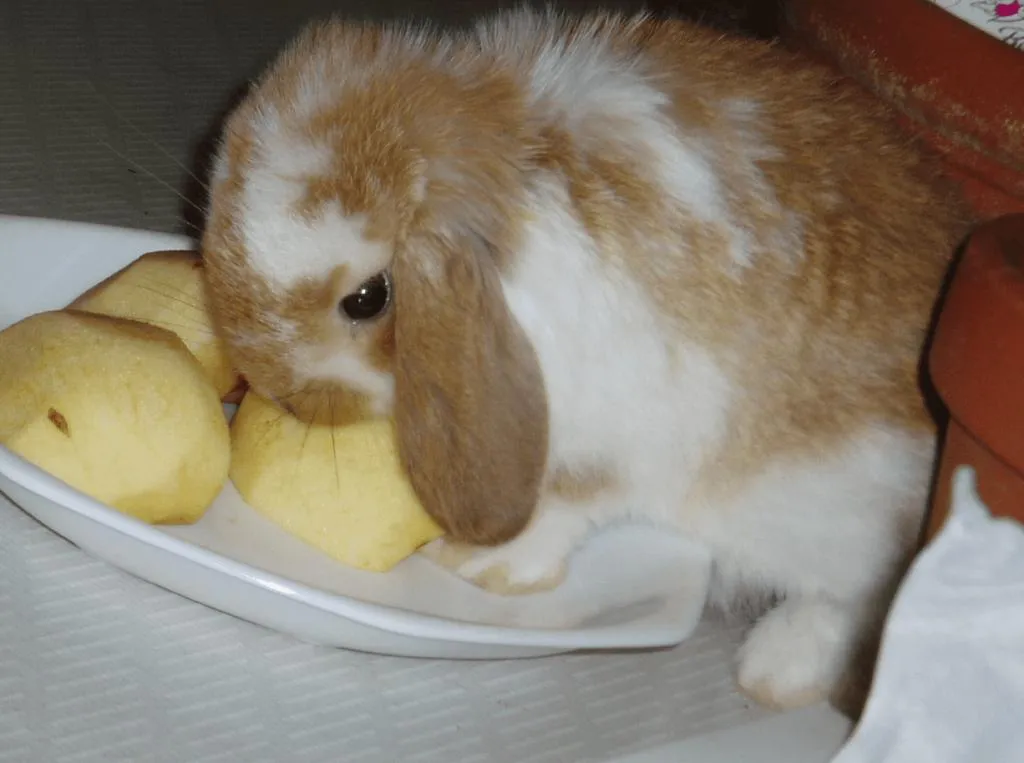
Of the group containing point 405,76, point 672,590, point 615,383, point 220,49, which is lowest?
point 220,49

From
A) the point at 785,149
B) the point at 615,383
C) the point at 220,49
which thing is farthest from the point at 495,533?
the point at 220,49

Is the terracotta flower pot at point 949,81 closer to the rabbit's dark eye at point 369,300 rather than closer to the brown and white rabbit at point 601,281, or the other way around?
the brown and white rabbit at point 601,281

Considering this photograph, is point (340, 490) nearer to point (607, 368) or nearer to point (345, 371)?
point (345, 371)

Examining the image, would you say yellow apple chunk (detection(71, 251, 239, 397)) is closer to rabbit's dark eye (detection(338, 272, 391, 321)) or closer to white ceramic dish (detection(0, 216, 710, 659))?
white ceramic dish (detection(0, 216, 710, 659))

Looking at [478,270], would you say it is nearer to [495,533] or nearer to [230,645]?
[495,533]

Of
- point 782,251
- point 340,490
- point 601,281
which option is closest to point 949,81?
point 782,251

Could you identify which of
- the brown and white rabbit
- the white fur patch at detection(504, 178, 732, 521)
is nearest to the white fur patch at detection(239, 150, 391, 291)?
the brown and white rabbit

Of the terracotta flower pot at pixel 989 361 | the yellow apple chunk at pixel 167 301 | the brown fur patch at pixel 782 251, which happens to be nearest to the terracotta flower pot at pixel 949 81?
the brown fur patch at pixel 782 251
